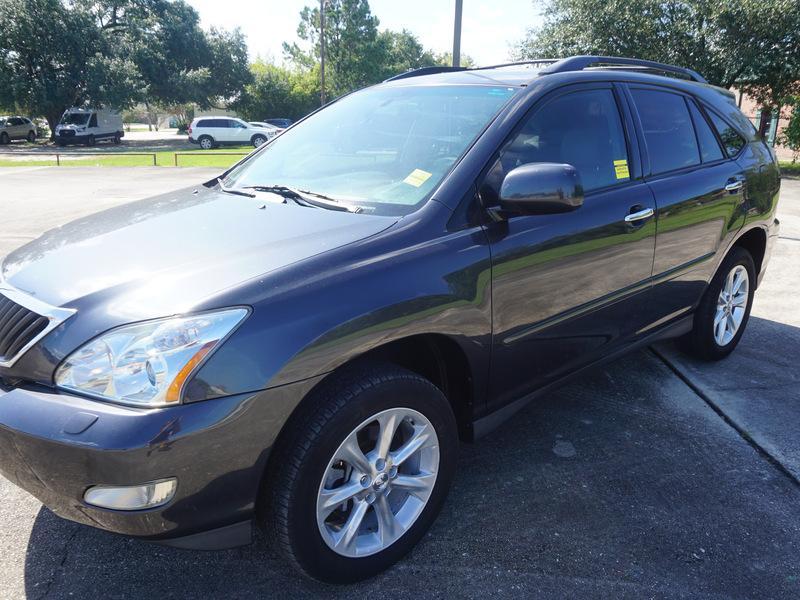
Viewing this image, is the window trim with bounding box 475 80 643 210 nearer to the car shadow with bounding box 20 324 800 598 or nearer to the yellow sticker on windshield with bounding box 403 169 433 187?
the yellow sticker on windshield with bounding box 403 169 433 187

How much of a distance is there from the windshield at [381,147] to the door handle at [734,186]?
1766mm

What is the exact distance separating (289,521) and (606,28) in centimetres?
2232

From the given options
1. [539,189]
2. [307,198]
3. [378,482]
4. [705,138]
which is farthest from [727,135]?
[378,482]

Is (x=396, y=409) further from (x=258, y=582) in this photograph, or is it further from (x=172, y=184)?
(x=172, y=184)

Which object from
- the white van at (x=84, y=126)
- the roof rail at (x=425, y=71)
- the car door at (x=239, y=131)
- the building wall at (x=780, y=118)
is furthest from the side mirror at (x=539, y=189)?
the white van at (x=84, y=126)

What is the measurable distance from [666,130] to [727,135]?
0.81m

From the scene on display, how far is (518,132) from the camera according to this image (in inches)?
106

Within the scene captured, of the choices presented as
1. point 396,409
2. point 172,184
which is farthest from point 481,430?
point 172,184

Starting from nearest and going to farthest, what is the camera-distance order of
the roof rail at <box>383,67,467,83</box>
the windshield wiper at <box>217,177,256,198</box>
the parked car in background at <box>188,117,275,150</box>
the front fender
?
the front fender
the windshield wiper at <box>217,177,256,198</box>
the roof rail at <box>383,67,467,83</box>
the parked car in background at <box>188,117,275,150</box>

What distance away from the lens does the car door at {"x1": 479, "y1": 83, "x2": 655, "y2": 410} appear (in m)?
2.56

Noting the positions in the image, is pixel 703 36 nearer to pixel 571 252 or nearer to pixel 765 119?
pixel 765 119

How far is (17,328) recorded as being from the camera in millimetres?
2043

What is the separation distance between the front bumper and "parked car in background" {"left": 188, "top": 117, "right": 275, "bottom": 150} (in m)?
33.5

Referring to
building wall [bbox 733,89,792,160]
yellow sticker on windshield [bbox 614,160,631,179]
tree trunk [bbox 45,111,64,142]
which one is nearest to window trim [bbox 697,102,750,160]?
yellow sticker on windshield [bbox 614,160,631,179]
